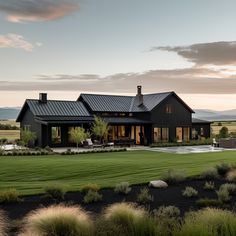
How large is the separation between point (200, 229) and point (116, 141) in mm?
32870

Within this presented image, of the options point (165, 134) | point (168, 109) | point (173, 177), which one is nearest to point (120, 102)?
point (168, 109)

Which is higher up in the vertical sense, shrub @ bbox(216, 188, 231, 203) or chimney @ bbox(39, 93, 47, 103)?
chimney @ bbox(39, 93, 47, 103)

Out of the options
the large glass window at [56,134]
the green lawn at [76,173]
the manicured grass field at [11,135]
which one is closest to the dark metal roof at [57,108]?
the large glass window at [56,134]

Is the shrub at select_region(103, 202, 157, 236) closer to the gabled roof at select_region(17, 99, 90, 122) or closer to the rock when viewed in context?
the rock

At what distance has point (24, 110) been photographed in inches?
1665

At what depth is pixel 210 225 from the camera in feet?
23.6

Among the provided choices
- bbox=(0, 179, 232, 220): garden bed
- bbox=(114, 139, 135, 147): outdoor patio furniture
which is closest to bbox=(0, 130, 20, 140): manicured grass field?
bbox=(114, 139, 135, 147): outdoor patio furniture

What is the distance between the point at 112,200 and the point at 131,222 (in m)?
4.75

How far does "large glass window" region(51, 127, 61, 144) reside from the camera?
124 feet

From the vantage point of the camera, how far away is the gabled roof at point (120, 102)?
42.6 metres

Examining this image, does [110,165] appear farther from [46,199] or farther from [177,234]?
[177,234]

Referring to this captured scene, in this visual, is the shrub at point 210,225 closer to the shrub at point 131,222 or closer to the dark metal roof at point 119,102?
the shrub at point 131,222

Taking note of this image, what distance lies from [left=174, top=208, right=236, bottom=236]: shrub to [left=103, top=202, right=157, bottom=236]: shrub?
2.04 feet

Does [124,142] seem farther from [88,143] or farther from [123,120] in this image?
[88,143]
